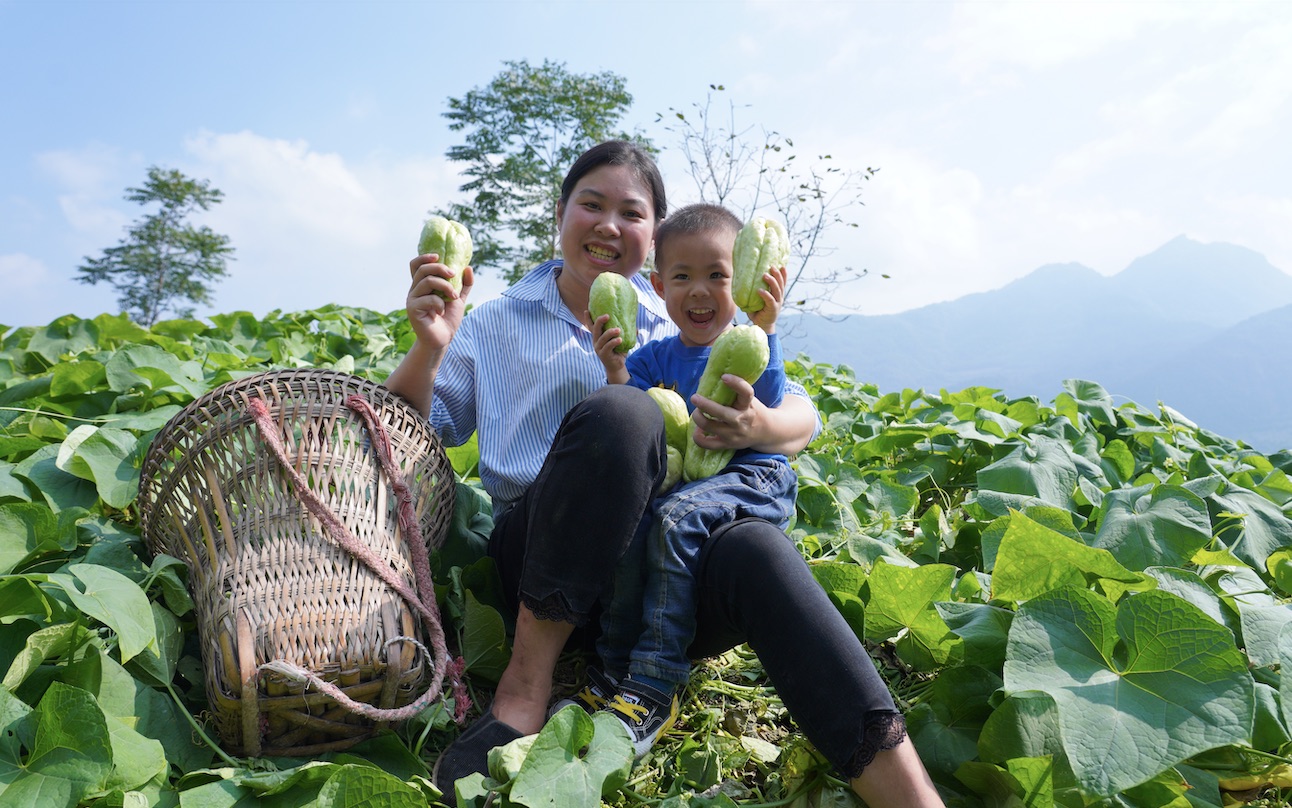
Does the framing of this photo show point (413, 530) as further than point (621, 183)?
No

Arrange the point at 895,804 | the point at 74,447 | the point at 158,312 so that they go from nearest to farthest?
1. the point at 895,804
2. the point at 74,447
3. the point at 158,312

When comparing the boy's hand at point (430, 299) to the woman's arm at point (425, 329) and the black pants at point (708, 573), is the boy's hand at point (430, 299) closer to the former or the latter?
the woman's arm at point (425, 329)

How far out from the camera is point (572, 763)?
4.78 feet

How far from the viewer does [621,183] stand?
2.40 metres

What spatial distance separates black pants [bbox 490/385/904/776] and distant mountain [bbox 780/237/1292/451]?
338 feet

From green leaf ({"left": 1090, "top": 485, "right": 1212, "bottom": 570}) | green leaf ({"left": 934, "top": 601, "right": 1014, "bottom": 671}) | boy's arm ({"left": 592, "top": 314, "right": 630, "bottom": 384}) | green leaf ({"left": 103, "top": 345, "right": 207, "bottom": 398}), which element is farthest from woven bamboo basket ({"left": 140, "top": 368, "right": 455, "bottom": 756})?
green leaf ({"left": 1090, "top": 485, "right": 1212, "bottom": 570})

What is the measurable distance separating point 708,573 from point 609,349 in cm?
65

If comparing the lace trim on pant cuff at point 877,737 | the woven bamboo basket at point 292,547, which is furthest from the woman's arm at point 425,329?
the lace trim on pant cuff at point 877,737

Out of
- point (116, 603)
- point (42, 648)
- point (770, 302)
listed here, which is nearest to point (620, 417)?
point (770, 302)

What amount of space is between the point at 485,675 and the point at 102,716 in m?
0.83

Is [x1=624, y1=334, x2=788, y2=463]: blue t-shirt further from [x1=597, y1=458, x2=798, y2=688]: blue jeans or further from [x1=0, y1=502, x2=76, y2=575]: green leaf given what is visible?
[x1=0, y1=502, x2=76, y2=575]: green leaf

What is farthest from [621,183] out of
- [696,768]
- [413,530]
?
[696,768]

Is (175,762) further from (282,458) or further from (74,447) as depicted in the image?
(74,447)

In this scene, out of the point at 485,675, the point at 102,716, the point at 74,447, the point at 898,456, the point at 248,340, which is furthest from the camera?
the point at 248,340
